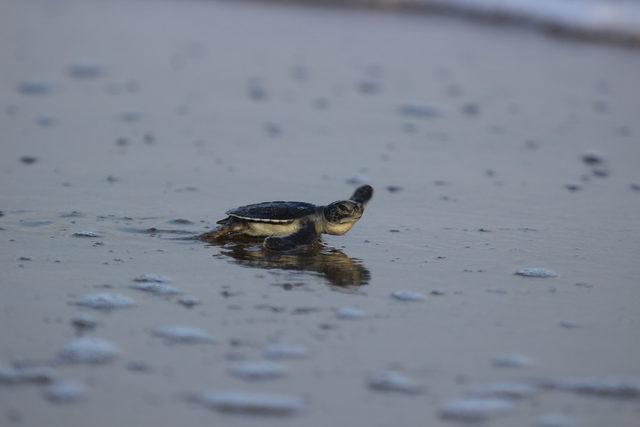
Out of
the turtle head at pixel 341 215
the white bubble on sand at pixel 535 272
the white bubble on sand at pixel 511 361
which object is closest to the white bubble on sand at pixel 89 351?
the white bubble on sand at pixel 511 361

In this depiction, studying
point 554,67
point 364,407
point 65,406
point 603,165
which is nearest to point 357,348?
point 364,407

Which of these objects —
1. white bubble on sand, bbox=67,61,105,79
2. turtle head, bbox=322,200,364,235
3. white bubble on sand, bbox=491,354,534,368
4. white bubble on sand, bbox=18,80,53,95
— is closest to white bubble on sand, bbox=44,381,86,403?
white bubble on sand, bbox=491,354,534,368

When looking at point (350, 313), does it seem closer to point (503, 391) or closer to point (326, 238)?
point (503, 391)

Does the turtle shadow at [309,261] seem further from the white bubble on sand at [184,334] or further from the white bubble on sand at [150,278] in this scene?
the white bubble on sand at [184,334]

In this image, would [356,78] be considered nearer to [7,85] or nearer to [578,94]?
[578,94]

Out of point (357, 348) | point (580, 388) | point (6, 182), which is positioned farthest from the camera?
point (6, 182)

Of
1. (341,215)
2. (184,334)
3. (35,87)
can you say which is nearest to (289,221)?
(341,215)

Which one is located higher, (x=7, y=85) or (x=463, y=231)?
(x=7, y=85)
